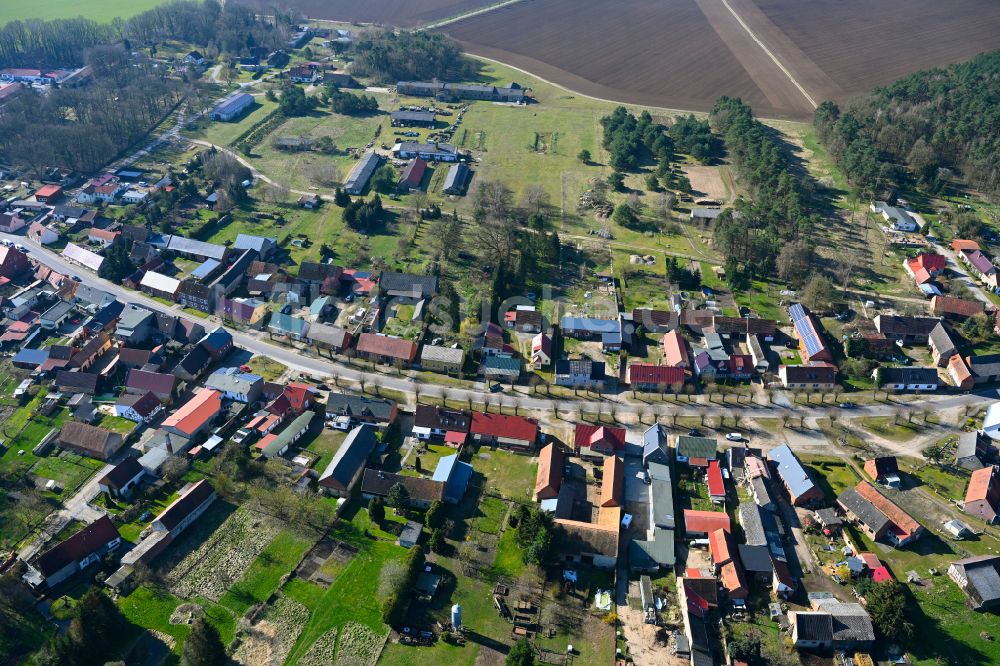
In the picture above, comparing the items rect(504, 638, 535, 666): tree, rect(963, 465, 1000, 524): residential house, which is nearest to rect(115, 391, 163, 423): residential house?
rect(504, 638, 535, 666): tree

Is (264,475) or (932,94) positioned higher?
(932,94)

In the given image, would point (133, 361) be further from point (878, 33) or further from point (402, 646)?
point (878, 33)

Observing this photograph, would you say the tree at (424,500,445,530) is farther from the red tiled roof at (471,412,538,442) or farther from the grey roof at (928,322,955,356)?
the grey roof at (928,322,955,356)

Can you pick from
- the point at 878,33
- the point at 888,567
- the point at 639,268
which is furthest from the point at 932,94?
the point at 888,567

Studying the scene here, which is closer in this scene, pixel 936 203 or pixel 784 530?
pixel 784 530

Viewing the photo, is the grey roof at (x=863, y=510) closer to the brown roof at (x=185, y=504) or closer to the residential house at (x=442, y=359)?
the residential house at (x=442, y=359)

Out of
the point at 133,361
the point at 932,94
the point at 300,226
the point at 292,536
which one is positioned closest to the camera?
the point at 292,536

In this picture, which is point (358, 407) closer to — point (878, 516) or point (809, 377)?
point (809, 377)

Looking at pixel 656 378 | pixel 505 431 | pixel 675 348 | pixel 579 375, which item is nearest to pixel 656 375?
pixel 656 378
